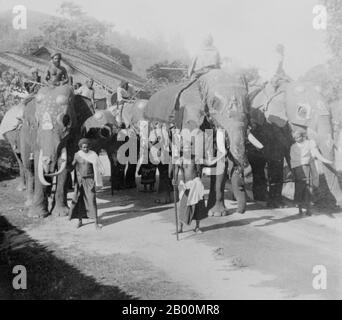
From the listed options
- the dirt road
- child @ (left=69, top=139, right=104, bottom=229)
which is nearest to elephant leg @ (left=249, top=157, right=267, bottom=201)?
the dirt road

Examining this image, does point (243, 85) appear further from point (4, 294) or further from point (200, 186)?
point (4, 294)

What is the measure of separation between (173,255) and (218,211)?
8.78 ft

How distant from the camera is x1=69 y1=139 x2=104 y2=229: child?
10.0m

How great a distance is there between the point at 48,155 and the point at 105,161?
10.7 m

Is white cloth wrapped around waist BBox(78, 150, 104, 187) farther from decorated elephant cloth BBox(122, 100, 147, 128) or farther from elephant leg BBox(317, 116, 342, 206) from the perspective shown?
decorated elephant cloth BBox(122, 100, 147, 128)

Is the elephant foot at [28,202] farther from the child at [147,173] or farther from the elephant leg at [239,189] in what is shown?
the elephant leg at [239,189]

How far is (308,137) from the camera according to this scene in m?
11.3

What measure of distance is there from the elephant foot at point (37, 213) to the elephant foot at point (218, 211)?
3041 mm

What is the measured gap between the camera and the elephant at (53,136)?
10336mm

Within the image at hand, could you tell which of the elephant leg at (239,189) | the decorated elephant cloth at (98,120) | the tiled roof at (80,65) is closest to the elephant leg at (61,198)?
the decorated elephant cloth at (98,120)

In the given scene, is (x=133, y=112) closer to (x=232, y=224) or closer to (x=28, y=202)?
(x=28, y=202)

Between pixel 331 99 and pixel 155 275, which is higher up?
pixel 331 99

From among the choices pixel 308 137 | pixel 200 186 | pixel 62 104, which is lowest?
pixel 200 186
